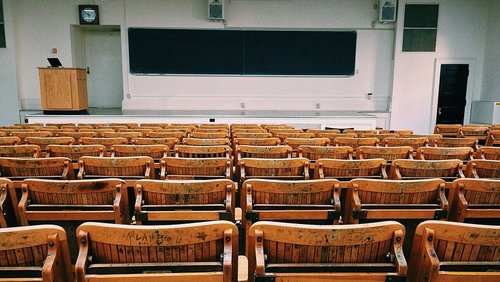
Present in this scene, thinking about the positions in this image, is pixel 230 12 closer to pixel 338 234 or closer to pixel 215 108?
pixel 215 108

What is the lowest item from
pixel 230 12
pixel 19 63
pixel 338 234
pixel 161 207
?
pixel 161 207

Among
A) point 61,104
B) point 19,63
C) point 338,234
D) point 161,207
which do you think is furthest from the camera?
point 19,63

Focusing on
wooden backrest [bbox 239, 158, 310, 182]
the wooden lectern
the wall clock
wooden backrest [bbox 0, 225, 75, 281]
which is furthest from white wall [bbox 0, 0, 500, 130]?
wooden backrest [bbox 0, 225, 75, 281]

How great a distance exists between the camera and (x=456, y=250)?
1.43 metres

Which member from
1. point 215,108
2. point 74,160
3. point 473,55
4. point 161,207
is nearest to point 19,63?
point 215,108

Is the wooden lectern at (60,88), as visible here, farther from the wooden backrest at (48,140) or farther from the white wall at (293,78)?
the wooden backrest at (48,140)

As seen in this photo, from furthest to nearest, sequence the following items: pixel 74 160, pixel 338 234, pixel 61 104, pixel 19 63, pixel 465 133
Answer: pixel 19 63
pixel 61 104
pixel 465 133
pixel 74 160
pixel 338 234

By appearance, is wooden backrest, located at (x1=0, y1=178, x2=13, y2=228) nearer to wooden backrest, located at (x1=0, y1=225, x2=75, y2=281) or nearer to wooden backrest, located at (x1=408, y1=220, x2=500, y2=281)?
wooden backrest, located at (x1=0, y1=225, x2=75, y2=281)

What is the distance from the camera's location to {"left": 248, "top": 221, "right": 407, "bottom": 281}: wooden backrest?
1.36m

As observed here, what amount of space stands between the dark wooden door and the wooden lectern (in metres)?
9.19

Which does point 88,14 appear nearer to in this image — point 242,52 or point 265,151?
point 242,52

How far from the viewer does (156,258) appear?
1.40 meters

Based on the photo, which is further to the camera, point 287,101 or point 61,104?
point 287,101

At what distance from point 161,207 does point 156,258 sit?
72 cm
